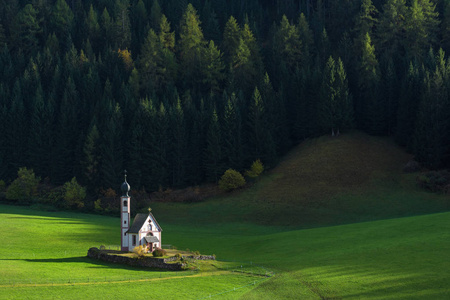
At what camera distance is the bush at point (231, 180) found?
12300 centimetres

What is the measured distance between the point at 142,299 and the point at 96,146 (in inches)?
3445

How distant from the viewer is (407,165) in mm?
121562

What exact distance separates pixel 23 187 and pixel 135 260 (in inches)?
2713

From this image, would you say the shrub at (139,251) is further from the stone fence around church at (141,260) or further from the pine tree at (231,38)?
the pine tree at (231,38)

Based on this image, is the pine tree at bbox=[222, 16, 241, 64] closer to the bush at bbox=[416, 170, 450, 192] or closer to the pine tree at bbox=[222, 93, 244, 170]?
the pine tree at bbox=[222, 93, 244, 170]

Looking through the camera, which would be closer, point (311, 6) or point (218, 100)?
point (218, 100)

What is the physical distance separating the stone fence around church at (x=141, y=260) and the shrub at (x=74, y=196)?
5198cm

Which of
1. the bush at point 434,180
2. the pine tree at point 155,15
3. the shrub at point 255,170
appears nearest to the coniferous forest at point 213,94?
the shrub at point 255,170

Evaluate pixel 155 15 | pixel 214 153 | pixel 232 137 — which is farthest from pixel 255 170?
pixel 155 15

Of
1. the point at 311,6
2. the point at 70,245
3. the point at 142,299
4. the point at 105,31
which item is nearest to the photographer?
the point at 142,299

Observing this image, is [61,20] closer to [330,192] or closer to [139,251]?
[330,192]

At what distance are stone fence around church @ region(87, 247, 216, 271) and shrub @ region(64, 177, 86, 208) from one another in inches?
2047

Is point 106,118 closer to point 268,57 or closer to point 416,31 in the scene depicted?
point 268,57

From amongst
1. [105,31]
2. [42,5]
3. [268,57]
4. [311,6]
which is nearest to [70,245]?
[268,57]
